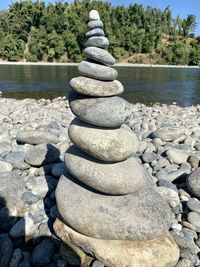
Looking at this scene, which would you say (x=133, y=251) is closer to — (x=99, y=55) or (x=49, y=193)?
(x=49, y=193)

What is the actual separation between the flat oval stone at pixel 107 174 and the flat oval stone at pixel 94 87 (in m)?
0.99

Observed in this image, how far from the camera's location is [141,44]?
95562 millimetres

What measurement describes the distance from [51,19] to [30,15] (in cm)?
1084

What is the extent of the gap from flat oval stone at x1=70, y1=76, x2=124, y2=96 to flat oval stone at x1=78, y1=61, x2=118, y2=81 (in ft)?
0.22

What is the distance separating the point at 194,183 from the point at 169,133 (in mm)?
3721

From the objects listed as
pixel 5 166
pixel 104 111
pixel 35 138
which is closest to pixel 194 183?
pixel 104 111

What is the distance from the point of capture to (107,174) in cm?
432

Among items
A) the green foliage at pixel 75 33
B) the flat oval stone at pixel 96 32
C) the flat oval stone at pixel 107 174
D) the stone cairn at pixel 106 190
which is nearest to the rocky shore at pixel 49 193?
the stone cairn at pixel 106 190

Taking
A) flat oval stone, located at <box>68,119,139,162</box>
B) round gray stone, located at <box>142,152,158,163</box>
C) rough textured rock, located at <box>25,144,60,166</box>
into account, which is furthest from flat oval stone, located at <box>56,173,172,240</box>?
round gray stone, located at <box>142,152,158,163</box>

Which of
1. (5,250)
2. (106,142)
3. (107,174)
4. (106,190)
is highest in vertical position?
(106,142)

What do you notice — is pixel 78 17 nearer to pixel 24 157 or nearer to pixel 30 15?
pixel 30 15

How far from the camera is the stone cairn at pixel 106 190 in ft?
13.5

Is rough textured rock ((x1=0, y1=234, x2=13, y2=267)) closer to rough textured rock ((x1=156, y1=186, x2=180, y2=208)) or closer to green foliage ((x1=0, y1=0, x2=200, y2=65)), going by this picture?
rough textured rock ((x1=156, y1=186, x2=180, y2=208))

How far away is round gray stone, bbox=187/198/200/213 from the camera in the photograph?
17.3ft
